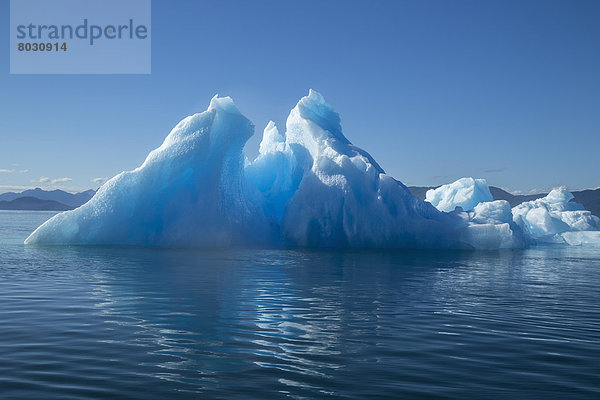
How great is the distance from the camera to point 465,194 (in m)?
43.6

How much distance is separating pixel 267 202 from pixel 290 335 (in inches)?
953

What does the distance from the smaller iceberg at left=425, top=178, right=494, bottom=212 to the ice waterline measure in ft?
27.3

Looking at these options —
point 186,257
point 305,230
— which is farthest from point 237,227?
point 186,257

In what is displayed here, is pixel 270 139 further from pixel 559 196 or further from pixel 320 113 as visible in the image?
pixel 559 196

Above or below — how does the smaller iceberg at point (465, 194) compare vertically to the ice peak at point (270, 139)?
below

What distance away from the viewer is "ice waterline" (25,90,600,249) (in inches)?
1028

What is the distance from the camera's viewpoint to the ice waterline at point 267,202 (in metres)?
26.1

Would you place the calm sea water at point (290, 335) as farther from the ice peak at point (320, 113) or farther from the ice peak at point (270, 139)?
the ice peak at point (270, 139)

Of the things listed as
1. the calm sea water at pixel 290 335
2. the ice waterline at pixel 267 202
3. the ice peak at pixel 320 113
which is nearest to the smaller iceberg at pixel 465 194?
the ice waterline at pixel 267 202

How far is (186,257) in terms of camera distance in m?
21.9

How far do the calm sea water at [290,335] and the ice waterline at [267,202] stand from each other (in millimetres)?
8944

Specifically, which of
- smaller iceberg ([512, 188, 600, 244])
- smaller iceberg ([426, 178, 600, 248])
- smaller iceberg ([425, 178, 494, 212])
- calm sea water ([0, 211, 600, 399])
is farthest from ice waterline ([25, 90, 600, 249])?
smaller iceberg ([512, 188, 600, 244])

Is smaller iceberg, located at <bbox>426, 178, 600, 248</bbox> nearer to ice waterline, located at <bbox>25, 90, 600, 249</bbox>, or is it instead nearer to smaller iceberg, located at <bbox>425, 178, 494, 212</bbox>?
smaller iceberg, located at <bbox>425, 178, 494, 212</bbox>

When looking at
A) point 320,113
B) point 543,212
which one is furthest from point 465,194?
point 320,113
